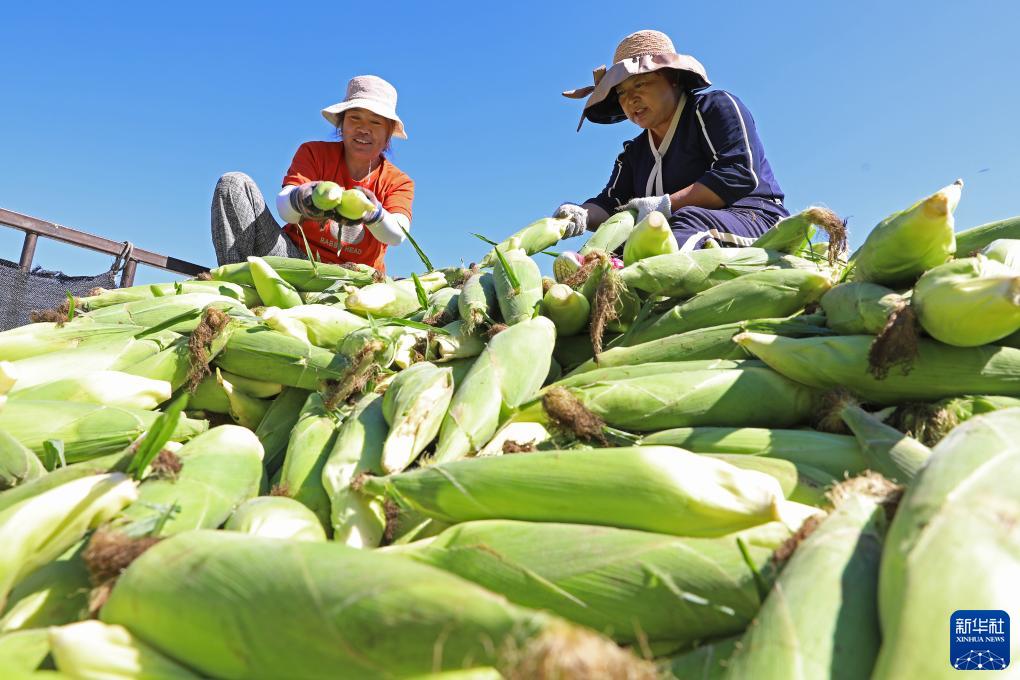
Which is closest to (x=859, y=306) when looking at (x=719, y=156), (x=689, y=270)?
(x=689, y=270)

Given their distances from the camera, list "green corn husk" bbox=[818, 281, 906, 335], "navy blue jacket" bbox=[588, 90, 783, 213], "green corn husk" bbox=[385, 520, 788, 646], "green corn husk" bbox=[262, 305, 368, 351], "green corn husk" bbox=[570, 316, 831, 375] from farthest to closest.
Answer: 1. "navy blue jacket" bbox=[588, 90, 783, 213]
2. "green corn husk" bbox=[262, 305, 368, 351]
3. "green corn husk" bbox=[570, 316, 831, 375]
4. "green corn husk" bbox=[818, 281, 906, 335]
5. "green corn husk" bbox=[385, 520, 788, 646]

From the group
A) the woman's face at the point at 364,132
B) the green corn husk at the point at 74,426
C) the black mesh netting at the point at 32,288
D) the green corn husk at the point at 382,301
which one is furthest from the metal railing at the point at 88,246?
the green corn husk at the point at 74,426

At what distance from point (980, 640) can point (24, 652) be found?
1329mm

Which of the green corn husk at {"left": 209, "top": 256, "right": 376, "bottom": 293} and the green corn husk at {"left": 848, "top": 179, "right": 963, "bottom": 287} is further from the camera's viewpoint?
the green corn husk at {"left": 209, "top": 256, "right": 376, "bottom": 293}

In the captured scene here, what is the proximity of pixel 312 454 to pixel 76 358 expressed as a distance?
1.14 m

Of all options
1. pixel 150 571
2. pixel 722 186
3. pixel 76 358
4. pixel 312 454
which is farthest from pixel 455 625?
pixel 722 186

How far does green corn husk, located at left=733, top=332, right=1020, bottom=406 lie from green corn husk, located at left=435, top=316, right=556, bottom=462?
2.11 feet

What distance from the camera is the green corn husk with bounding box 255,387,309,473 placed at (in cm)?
204

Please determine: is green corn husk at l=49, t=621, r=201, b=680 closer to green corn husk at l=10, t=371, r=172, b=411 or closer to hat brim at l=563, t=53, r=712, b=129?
green corn husk at l=10, t=371, r=172, b=411

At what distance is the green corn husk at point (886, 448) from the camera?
52.2 inches

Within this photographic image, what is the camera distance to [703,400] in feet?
5.74

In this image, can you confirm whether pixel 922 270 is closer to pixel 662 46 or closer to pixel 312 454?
pixel 312 454

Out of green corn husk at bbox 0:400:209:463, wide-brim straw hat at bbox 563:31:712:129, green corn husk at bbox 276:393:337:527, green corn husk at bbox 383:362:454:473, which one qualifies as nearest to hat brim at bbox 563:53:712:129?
wide-brim straw hat at bbox 563:31:712:129

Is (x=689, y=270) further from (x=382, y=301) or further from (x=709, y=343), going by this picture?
(x=382, y=301)
